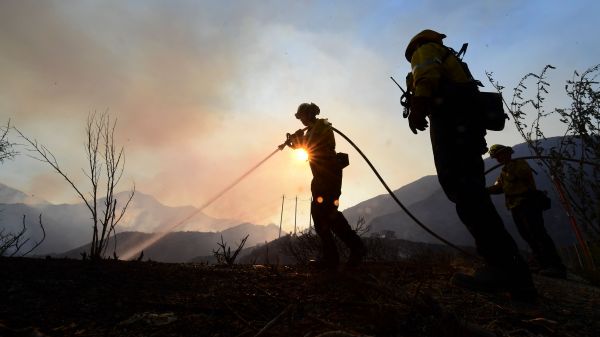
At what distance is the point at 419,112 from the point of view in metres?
2.75

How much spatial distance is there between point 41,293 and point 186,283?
94 centimetres

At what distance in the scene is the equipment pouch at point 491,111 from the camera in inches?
106

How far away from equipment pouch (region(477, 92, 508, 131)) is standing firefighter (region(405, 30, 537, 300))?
5cm

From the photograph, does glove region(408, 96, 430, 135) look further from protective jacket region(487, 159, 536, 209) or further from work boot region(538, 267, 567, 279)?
work boot region(538, 267, 567, 279)

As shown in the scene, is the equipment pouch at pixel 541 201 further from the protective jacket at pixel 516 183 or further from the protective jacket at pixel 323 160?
the protective jacket at pixel 323 160

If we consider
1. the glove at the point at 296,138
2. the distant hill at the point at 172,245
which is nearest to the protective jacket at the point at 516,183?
the glove at the point at 296,138

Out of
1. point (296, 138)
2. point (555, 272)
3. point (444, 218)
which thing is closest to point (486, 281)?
point (296, 138)

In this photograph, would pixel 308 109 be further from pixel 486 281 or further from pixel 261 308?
pixel 261 308

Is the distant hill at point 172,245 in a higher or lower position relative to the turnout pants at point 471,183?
higher

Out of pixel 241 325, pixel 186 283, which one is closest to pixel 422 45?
pixel 241 325

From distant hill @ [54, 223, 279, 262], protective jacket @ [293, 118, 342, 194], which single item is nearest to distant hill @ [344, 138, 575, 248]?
distant hill @ [54, 223, 279, 262]

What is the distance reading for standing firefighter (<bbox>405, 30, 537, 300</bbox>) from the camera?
2357 mm

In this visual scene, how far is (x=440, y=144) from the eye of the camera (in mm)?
2727

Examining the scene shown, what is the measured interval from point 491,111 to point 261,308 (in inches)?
89.5
